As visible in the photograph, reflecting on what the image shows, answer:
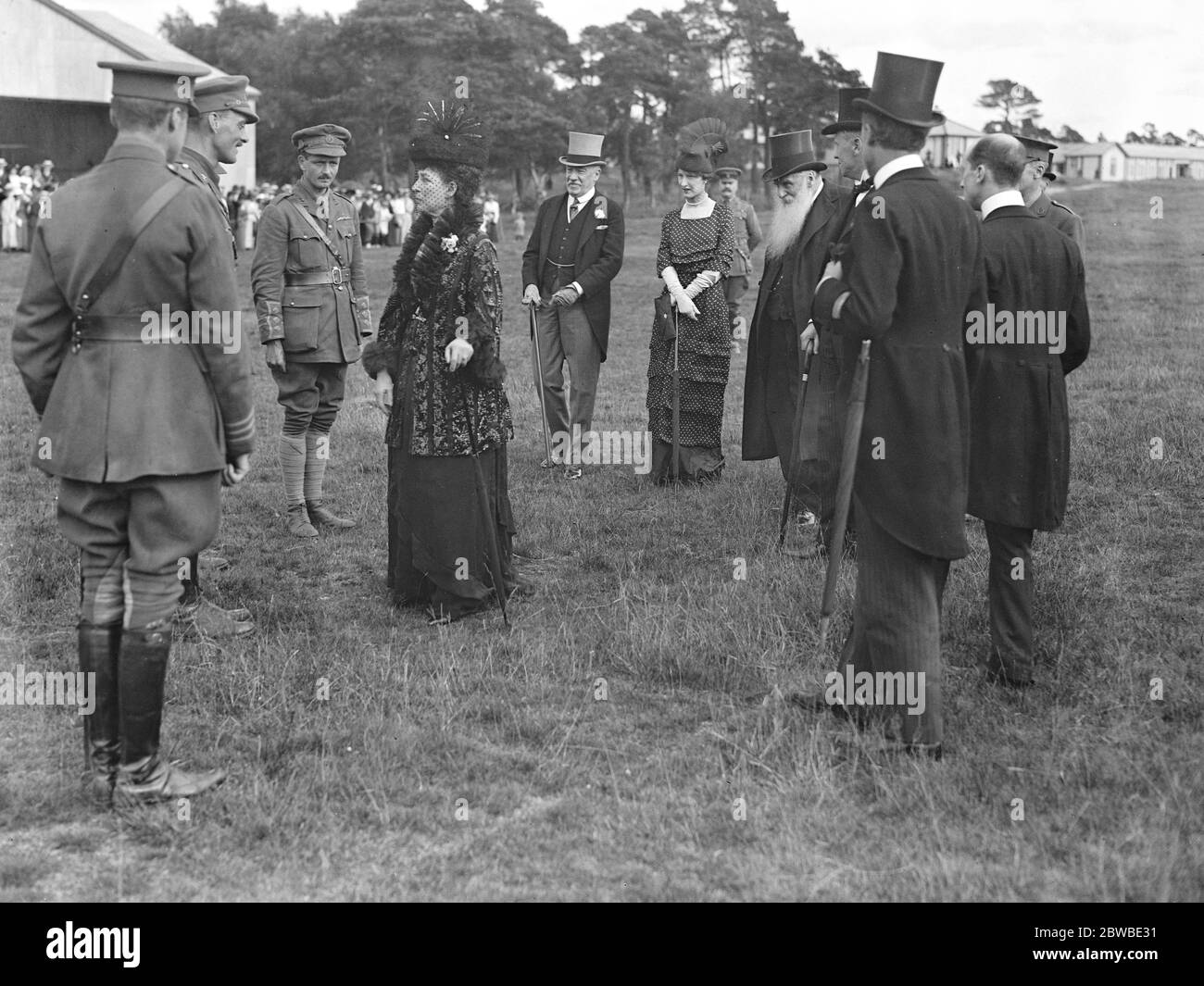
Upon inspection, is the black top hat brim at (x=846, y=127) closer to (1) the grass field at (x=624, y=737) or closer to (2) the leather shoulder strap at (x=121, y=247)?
(1) the grass field at (x=624, y=737)

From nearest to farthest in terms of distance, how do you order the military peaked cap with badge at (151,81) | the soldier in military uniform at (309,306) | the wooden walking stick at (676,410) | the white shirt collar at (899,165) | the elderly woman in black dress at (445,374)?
1. the military peaked cap with badge at (151,81)
2. the white shirt collar at (899,165)
3. the elderly woman in black dress at (445,374)
4. the soldier in military uniform at (309,306)
5. the wooden walking stick at (676,410)

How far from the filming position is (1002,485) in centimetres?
552

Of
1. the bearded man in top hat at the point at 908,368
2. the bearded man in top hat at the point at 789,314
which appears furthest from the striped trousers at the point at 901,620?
the bearded man in top hat at the point at 789,314

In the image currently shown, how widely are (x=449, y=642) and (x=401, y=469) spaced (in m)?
0.99

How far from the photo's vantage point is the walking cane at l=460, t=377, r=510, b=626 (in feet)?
21.0

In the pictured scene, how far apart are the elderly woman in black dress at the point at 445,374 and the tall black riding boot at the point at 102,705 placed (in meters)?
2.21

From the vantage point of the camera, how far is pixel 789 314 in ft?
27.9

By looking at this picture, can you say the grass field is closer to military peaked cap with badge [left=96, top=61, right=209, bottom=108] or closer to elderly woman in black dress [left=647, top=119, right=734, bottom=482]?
elderly woman in black dress [left=647, top=119, right=734, bottom=482]

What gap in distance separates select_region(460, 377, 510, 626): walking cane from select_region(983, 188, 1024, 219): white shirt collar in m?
2.60

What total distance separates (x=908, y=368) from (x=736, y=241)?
4.92m

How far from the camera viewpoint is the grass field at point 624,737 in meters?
4.03

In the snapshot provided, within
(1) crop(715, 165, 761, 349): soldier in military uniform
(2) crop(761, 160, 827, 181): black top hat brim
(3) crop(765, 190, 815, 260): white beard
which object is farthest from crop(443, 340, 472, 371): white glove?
(1) crop(715, 165, 761, 349): soldier in military uniform
